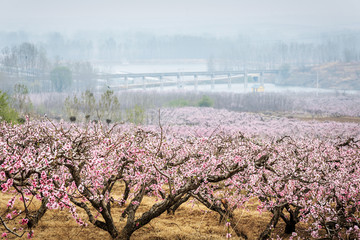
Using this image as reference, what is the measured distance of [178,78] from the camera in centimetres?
3388

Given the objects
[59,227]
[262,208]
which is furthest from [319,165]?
[59,227]

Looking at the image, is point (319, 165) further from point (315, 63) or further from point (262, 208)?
point (315, 63)

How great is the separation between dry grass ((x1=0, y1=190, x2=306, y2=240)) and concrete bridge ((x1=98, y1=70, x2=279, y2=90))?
80.6ft

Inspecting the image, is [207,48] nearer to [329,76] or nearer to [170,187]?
[329,76]

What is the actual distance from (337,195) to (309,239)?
2.64ft

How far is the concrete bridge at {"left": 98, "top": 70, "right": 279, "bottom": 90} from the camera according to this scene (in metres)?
31.7

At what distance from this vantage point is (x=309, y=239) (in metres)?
5.50

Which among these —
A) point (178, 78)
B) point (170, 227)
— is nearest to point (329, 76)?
point (178, 78)

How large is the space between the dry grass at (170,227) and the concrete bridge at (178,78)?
968 inches

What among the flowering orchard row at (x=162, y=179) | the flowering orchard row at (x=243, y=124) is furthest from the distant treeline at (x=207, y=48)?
the flowering orchard row at (x=162, y=179)

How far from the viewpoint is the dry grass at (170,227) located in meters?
5.36

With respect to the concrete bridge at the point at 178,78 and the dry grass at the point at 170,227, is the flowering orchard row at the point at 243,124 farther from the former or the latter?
the dry grass at the point at 170,227

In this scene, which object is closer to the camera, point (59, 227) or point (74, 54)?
point (59, 227)

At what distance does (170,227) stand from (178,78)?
1125 inches
